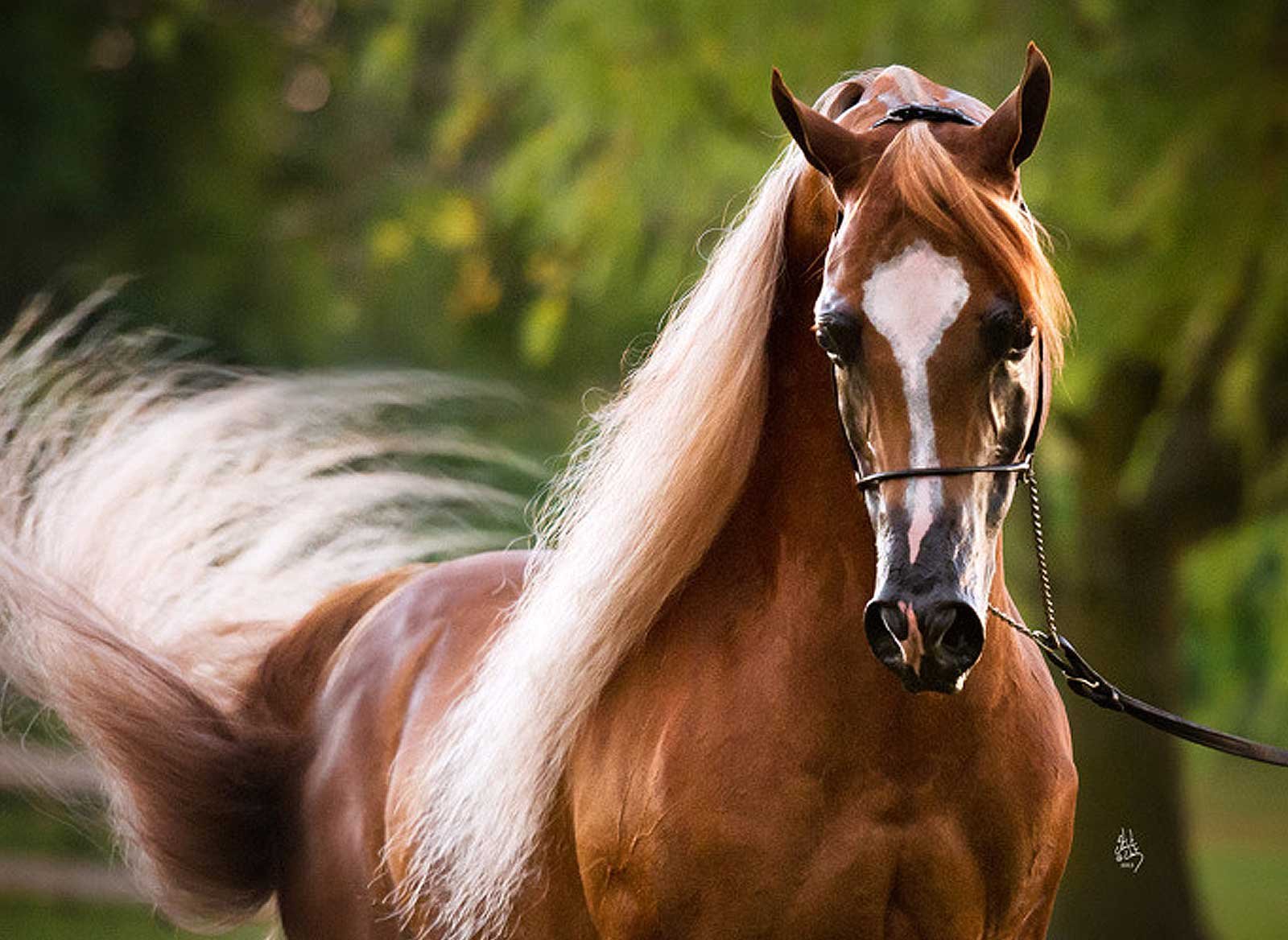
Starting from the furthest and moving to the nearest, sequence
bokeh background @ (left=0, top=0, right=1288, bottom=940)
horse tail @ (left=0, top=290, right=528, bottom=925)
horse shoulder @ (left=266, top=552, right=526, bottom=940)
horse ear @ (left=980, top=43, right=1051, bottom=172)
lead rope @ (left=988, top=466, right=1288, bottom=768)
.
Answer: bokeh background @ (left=0, top=0, right=1288, bottom=940)
horse tail @ (left=0, top=290, right=528, bottom=925)
horse shoulder @ (left=266, top=552, right=526, bottom=940)
lead rope @ (left=988, top=466, right=1288, bottom=768)
horse ear @ (left=980, top=43, right=1051, bottom=172)

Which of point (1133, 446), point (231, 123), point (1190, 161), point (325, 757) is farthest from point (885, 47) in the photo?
point (231, 123)

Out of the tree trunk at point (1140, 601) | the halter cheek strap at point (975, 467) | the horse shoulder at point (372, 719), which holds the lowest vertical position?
the tree trunk at point (1140, 601)

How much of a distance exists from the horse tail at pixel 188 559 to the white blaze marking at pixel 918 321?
6.74 feet

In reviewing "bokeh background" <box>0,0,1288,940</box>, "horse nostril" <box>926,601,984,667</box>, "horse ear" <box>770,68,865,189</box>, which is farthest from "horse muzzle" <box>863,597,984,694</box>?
"bokeh background" <box>0,0,1288,940</box>

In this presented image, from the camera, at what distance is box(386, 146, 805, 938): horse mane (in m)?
2.86

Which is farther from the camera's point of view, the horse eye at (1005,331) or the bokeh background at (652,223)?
the bokeh background at (652,223)

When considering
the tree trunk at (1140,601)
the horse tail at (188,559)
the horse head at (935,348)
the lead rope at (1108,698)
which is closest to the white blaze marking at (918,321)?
the horse head at (935,348)

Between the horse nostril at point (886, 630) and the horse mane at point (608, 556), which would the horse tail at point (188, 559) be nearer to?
the horse mane at point (608, 556)

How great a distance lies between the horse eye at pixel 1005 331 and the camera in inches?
98.7

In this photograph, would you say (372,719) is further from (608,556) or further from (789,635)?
(789,635)

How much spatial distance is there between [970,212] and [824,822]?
870 mm

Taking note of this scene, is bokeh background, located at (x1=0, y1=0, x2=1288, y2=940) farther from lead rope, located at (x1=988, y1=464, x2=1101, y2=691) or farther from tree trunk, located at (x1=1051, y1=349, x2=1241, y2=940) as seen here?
lead rope, located at (x1=988, y1=464, x2=1101, y2=691)

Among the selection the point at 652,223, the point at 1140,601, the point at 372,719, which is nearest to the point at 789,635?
the point at 372,719

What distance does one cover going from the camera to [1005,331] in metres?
2.52
